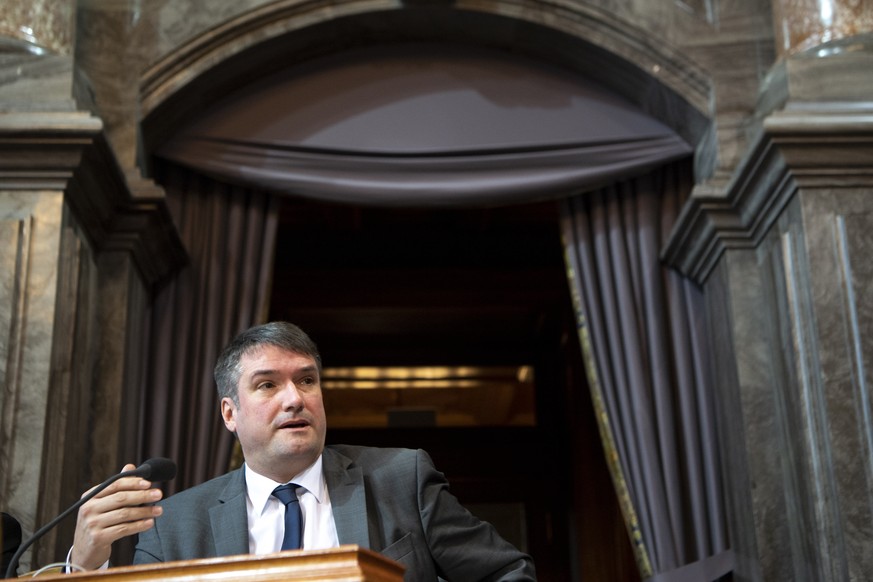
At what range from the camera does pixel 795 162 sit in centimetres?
401

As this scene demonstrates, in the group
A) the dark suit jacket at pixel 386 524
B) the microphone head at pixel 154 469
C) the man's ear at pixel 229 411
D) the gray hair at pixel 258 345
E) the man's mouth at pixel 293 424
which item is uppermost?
the gray hair at pixel 258 345

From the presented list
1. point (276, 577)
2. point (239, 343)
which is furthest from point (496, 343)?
point (276, 577)

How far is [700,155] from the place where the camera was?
15.8 feet

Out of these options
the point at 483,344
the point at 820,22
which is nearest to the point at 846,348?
the point at 820,22

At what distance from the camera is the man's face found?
2.84m

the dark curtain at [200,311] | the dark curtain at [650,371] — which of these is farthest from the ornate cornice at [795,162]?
the dark curtain at [200,311]

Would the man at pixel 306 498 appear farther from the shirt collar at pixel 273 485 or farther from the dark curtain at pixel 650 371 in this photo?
the dark curtain at pixel 650 371

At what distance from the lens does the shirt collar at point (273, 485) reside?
2.84 meters

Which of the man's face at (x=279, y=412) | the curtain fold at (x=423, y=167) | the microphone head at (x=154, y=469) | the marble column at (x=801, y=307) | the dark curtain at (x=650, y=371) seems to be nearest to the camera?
the microphone head at (x=154, y=469)

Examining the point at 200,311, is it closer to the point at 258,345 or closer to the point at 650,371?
the point at 650,371

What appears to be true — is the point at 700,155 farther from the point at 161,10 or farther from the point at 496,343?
the point at 496,343

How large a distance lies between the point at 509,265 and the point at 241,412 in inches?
180

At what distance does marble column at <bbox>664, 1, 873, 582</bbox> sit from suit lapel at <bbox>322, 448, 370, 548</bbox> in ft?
5.58

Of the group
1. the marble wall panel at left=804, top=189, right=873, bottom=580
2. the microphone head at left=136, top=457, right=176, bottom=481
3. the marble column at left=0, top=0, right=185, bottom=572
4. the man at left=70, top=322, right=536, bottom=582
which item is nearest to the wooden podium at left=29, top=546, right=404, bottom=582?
the microphone head at left=136, top=457, right=176, bottom=481
